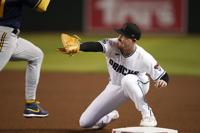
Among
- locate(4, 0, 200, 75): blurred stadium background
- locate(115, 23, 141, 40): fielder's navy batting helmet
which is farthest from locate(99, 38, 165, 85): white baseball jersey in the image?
locate(4, 0, 200, 75): blurred stadium background

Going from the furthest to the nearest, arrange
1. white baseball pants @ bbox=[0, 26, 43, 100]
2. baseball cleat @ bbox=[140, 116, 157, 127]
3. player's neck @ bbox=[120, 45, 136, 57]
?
white baseball pants @ bbox=[0, 26, 43, 100] → player's neck @ bbox=[120, 45, 136, 57] → baseball cleat @ bbox=[140, 116, 157, 127]

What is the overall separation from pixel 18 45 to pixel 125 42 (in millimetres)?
1431

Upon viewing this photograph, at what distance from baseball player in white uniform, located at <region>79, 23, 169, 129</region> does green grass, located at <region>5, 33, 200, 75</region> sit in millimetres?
6697

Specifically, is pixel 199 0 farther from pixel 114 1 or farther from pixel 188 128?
pixel 188 128

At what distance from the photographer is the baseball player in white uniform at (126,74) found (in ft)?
25.3

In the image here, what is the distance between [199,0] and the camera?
22.7 metres

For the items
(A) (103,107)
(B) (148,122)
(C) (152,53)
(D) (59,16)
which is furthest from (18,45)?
(D) (59,16)

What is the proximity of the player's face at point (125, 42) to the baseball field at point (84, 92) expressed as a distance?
1.26 metres

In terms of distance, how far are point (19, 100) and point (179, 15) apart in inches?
482

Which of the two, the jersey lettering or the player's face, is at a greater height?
the player's face

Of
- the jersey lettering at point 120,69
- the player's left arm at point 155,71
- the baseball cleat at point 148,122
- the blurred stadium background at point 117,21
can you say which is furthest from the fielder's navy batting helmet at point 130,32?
the blurred stadium background at point 117,21

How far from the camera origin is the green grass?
15679 mm

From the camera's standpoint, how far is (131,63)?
8000 mm

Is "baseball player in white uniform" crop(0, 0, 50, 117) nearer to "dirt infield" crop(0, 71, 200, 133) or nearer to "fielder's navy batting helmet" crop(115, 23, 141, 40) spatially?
"dirt infield" crop(0, 71, 200, 133)
